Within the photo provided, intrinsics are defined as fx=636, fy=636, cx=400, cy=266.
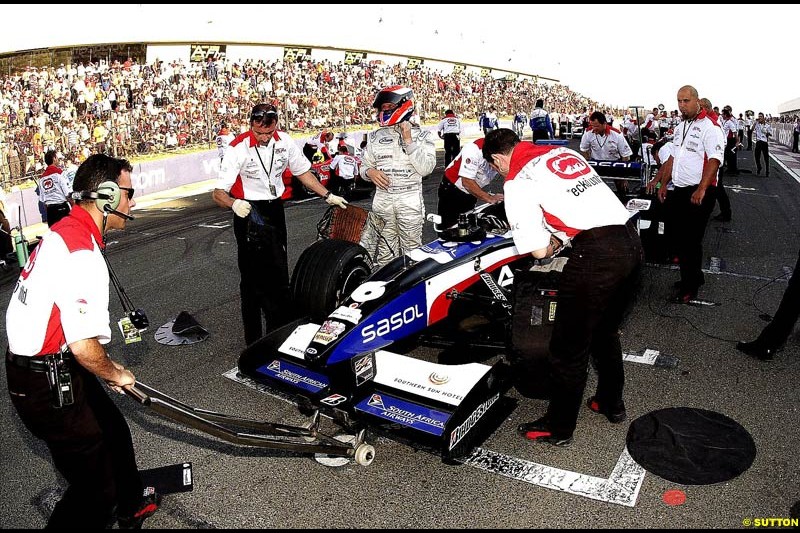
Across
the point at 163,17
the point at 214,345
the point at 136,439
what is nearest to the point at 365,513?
the point at 136,439

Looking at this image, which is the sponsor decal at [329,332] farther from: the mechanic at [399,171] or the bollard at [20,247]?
the bollard at [20,247]

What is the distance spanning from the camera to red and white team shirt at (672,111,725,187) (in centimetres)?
618

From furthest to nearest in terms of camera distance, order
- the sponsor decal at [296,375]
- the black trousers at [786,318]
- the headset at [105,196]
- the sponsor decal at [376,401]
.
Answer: the black trousers at [786,318] < the sponsor decal at [296,375] < the sponsor decal at [376,401] < the headset at [105,196]

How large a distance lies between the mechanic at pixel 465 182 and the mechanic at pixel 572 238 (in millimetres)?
2079

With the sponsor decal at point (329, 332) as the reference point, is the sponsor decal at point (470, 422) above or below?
below

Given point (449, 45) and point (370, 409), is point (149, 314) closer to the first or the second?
point (370, 409)

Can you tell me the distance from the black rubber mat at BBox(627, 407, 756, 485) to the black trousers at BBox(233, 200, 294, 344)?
9.23ft

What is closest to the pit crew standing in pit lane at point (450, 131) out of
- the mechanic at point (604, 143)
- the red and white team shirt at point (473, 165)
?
the mechanic at point (604, 143)

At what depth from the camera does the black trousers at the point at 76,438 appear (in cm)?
260

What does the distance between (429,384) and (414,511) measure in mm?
738

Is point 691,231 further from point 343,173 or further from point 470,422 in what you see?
point 343,173

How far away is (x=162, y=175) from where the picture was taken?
17188mm

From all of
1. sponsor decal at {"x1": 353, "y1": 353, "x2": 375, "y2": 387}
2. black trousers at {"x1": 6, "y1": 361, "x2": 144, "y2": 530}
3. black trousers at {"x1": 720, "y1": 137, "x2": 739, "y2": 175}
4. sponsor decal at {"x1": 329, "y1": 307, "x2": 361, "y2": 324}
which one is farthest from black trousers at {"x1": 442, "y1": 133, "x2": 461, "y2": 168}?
black trousers at {"x1": 6, "y1": 361, "x2": 144, "y2": 530}

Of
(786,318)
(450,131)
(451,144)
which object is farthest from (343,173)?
(786,318)
